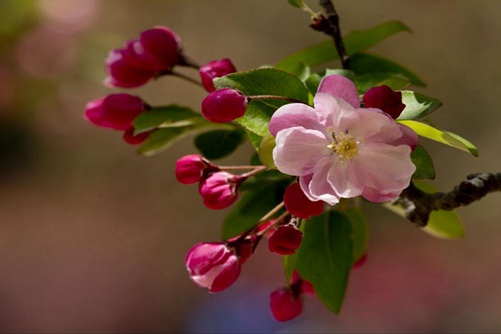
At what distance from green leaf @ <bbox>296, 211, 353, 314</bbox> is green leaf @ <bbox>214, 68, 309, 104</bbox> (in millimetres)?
163

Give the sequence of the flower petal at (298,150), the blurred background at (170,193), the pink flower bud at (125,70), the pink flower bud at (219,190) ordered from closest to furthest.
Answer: the flower petal at (298,150), the pink flower bud at (219,190), the pink flower bud at (125,70), the blurred background at (170,193)

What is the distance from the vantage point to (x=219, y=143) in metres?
0.69

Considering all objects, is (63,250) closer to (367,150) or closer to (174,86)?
(174,86)

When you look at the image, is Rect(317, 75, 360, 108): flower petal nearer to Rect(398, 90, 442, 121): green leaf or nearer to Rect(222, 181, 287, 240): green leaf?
Rect(398, 90, 442, 121): green leaf

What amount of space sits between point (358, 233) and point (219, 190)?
7.9 inches

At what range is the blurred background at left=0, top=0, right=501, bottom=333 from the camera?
6.73 feet

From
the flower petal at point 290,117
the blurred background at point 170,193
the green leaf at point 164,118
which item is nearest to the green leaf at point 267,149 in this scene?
the flower petal at point 290,117

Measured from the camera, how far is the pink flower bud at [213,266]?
1.75 ft

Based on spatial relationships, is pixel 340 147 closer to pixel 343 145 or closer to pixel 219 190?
pixel 343 145

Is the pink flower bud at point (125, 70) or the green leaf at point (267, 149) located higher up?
the pink flower bud at point (125, 70)

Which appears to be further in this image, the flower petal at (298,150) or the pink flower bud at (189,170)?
the pink flower bud at (189,170)

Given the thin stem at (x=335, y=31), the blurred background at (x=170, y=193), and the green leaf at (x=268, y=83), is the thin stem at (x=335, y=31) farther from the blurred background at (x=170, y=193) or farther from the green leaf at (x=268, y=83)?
the blurred background at (x=170, y=193)

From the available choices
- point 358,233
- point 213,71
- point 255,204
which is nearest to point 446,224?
point 358,233

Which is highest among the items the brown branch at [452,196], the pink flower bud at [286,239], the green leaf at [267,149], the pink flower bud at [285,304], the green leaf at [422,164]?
the green leaf at [267,149]
